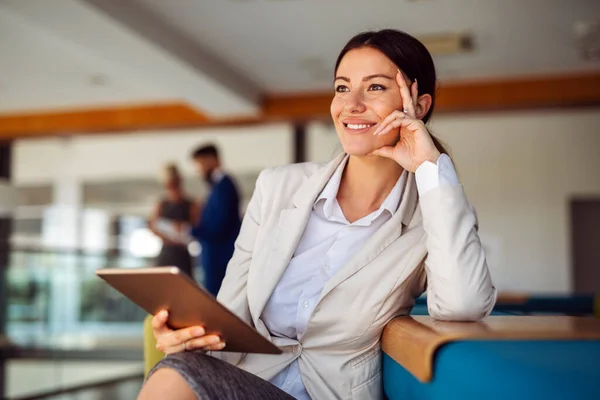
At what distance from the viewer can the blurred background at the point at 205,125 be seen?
530 cm

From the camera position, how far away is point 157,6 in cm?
516

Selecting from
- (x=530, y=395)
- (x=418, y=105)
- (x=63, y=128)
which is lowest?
(x=530, y=395)

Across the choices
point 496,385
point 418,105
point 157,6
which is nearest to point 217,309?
point 496,385

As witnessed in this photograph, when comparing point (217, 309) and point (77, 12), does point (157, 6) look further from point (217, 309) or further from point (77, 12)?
point (217, 309)

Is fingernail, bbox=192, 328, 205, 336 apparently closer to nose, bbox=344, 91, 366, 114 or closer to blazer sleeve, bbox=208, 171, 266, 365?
blazer sleeve, bbox=208, 171, 266, 365

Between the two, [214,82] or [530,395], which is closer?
[530,395]

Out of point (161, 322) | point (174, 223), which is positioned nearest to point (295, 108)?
point (174, 223)

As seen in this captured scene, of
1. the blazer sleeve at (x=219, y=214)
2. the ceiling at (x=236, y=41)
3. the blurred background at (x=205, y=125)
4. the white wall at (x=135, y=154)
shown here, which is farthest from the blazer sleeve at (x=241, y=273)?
the white wall at (x=135, y=154)

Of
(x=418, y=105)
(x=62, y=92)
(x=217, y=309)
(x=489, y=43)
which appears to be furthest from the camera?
(x=62, y=92)

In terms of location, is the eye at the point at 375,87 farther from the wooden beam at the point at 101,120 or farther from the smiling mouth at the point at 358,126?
the wooden beam at the point at 101,120

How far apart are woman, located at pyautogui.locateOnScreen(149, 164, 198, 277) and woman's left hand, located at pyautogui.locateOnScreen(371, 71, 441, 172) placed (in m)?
4.24

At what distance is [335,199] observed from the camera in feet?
5.34

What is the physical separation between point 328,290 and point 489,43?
203 inches

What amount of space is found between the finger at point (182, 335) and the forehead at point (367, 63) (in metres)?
0.73
